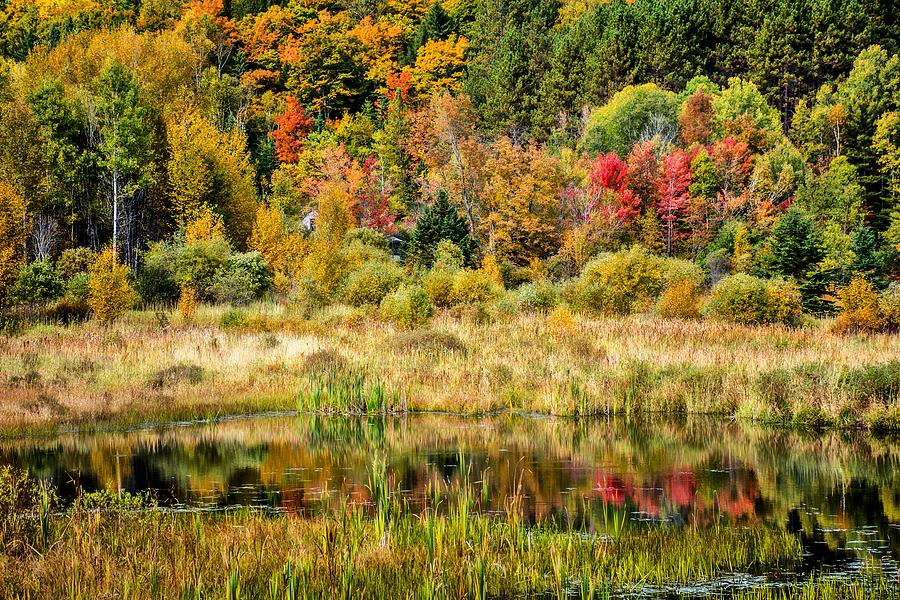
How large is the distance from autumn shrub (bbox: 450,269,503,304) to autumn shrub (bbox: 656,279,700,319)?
6.87 meters

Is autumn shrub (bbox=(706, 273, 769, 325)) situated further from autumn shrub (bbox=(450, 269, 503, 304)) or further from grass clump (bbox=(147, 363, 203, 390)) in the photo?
grass clump (bbox=(147, 363, 203, 390))

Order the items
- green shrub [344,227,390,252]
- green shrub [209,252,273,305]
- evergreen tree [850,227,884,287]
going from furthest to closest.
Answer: green shrub [344,227,390,252] < green shrub [209,252,273,305] < evergreen tree [850,227,884,287]

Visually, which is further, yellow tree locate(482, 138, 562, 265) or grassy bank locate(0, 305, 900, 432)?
yellow tree locate(482, 138, 562, 265)

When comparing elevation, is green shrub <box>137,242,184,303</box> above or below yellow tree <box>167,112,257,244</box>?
below

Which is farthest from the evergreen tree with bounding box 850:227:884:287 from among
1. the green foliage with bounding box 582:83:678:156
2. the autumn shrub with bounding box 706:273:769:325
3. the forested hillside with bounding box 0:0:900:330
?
the green foliage with bounding box 582:83:678:156

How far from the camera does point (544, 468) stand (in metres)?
16.3

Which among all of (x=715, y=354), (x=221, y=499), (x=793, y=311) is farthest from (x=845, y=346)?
(x=221, y=499)

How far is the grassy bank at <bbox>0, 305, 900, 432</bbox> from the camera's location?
20.6 metres

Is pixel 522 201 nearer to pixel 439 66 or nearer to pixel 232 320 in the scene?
pixel 232 320

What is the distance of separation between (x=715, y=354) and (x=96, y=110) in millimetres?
39319

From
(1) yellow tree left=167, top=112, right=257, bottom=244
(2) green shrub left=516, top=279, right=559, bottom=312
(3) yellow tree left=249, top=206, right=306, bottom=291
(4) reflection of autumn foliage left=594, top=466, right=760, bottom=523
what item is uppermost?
(1) yellow tree left=167, top=112, right=257, bottom=244

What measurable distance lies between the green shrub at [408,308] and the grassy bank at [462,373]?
2.27 metres

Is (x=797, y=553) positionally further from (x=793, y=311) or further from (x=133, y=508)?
(x=793, y=311)

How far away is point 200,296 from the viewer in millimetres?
44750
